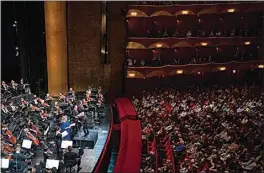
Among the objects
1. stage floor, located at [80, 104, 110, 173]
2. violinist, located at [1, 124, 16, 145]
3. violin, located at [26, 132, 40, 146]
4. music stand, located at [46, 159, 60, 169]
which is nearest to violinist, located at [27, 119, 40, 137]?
violin, located at [26, 132, 40, 146]

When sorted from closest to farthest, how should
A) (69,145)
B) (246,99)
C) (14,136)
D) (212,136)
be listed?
1. (69,145)
2. (14,136)
3. (212,136)
4. (246,99)

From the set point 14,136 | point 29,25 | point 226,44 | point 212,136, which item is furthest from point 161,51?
point 14,136

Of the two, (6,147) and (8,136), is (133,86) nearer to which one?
(8,136)

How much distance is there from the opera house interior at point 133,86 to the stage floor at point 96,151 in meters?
0.04

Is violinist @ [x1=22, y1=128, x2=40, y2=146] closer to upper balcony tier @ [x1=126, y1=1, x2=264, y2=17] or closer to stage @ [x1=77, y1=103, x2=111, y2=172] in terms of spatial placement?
stage @ [x1=77, y1=103, x2=111, y2=172]

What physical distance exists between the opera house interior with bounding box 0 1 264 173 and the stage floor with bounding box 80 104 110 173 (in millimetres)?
37

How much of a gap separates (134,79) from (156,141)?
24.7ft

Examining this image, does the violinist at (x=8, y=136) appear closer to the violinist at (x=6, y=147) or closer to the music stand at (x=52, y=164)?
the violinist at (x=6, y=147)

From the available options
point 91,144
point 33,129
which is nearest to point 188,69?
point 91,144

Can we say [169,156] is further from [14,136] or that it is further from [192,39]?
[192,39]

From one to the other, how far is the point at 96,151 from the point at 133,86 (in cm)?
902

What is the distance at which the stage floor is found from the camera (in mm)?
12575

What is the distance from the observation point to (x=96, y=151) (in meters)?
13.6

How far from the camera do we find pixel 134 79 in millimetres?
22250
